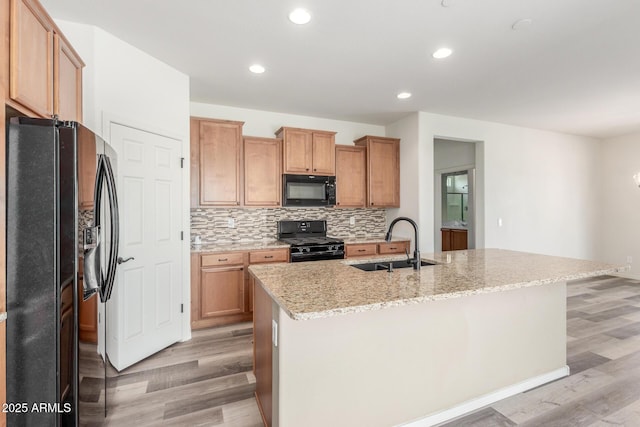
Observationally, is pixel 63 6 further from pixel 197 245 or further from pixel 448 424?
pixel 448 424

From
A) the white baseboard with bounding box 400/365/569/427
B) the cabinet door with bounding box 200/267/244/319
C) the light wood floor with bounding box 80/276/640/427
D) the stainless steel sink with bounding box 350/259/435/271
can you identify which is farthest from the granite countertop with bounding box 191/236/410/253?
the white baseboard with bounding box 400/365/569/427

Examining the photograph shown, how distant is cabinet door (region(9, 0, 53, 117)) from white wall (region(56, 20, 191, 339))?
687mm

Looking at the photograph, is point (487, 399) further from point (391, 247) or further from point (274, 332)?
point (391, 247)

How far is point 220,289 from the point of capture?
11.2 feet

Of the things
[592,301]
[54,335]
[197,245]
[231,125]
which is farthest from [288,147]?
[592,301]

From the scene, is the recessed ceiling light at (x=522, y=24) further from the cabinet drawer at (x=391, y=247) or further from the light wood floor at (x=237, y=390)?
the cabinet drawer at (x=391, y=247)

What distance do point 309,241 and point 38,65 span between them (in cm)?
293

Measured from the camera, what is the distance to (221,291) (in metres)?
3.41

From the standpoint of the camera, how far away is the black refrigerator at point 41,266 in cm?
129

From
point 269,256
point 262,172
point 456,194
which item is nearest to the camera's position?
point 269,256

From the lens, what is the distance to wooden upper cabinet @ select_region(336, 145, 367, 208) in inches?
173

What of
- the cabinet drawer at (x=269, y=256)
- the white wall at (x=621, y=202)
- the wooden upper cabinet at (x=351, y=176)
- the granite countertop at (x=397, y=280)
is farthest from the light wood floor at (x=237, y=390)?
the white wall at (x=621, y=202)

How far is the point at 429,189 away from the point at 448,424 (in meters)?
3.03

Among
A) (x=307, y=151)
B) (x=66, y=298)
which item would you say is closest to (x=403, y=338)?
(x=66, y=298)
